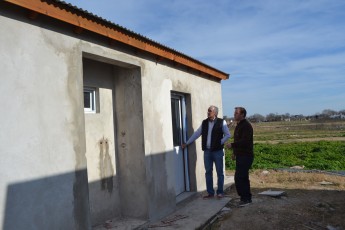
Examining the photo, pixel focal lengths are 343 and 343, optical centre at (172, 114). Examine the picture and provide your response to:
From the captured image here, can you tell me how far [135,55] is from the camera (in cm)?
589

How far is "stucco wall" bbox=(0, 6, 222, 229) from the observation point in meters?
3.55

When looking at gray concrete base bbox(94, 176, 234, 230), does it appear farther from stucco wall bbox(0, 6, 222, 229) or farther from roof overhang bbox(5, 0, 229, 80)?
roof overhang bbox(5, 0, 229, 80)

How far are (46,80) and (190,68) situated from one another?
4.67 m

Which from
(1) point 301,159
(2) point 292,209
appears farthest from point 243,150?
(1) point 301,159

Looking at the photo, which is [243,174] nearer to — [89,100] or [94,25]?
[89,100]

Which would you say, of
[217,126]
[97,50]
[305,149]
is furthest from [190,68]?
[305,149]

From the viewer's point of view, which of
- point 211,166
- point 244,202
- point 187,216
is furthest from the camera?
point 211,166

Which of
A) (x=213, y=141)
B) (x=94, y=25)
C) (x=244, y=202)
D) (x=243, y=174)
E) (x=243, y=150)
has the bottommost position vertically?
(x=244, y=202)

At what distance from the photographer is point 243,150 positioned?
23.5 feet

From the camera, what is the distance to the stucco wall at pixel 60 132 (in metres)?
3.55

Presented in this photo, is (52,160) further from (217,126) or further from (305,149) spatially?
(305,149)

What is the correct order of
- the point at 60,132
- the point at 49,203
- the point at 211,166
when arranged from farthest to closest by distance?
the point at 211,166, the point at 60,132, the point at 49,203

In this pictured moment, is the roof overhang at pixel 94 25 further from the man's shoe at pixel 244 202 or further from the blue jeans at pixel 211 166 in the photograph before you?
the man's shoe at pixel 244 202

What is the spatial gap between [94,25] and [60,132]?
1574 millimetres
